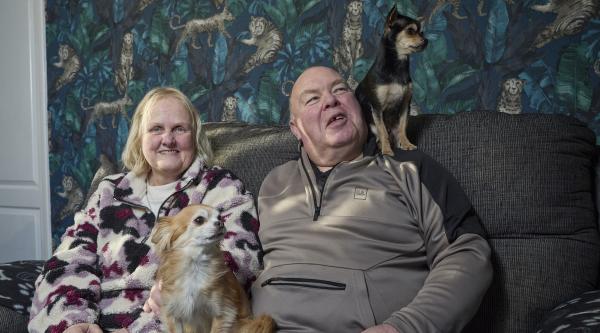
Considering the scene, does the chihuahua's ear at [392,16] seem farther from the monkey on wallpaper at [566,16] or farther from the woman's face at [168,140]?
the monkey on wallpaper at [566,16]

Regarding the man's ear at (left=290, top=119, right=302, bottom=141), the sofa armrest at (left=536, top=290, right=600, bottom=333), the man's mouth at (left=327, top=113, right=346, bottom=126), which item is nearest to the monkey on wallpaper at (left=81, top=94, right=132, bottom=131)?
the man's ear at (left=290, top=119, right=302, bottom=141)

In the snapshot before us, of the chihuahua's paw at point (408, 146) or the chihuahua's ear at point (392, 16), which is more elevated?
the chihuahua's ear at point (392, 16)

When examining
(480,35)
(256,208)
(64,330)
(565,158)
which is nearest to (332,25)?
(480,35)

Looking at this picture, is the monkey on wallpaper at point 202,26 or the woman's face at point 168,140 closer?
the woman's face at point 168,140

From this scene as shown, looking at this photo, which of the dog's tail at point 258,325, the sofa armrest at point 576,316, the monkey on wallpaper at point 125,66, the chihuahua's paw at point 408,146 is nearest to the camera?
the sofa armrest at point 576,316

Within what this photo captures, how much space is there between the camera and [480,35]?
231 cm

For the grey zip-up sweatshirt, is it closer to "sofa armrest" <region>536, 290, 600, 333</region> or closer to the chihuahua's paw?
the chihuahua's paw

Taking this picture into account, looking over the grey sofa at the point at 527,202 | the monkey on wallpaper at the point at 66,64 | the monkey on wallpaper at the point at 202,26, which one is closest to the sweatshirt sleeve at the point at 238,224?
the grey sofa at the point at 527,202

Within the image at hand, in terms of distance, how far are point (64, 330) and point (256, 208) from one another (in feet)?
2.16

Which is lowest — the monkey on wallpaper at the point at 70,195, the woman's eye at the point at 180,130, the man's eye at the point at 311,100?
the monkey on wallpaper at the point at 70,195

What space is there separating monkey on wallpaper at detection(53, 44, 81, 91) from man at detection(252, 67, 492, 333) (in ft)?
7.92

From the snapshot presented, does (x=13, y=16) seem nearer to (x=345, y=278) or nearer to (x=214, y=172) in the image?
(x=214, y=172)

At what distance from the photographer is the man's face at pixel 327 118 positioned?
167 centimetres

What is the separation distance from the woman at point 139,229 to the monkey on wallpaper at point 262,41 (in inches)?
43.0
